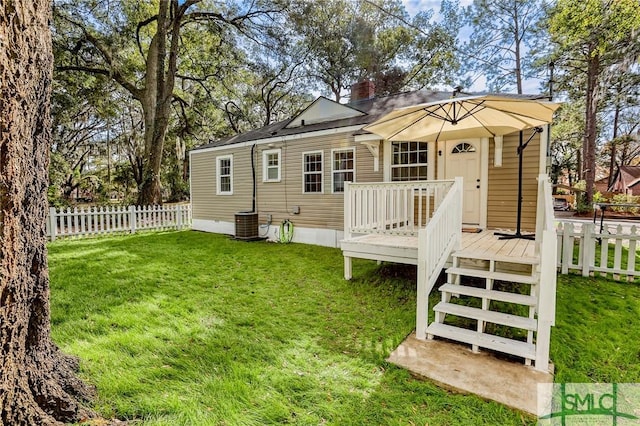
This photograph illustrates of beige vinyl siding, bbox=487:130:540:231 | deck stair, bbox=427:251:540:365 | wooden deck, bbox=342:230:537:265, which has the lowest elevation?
deck stair, bbox=427:251:540:365

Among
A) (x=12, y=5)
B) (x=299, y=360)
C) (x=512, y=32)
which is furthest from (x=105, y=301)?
(x=512, y=32)

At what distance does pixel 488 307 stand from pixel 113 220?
10962 mm

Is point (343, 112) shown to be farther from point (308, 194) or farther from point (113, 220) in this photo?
point (113, 220)

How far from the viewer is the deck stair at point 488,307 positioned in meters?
3.26

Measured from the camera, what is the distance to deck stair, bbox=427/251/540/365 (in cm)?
326

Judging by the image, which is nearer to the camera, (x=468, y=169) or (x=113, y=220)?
(x=468, y=169)

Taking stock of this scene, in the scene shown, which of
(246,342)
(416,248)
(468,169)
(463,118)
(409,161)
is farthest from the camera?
(409,161)

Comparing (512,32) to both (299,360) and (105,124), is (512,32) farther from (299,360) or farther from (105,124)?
(105,124)

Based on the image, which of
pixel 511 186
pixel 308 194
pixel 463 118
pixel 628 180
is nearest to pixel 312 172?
pixel 308 194

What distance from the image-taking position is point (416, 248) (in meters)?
4.72

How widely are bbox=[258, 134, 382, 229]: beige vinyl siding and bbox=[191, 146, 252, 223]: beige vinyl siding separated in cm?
71

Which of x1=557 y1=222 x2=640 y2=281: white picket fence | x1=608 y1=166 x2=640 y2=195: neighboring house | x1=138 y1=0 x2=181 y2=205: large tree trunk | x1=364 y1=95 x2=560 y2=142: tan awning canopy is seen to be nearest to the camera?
x1=364 y1=95 x2=560 y2=142: tan awning canopy

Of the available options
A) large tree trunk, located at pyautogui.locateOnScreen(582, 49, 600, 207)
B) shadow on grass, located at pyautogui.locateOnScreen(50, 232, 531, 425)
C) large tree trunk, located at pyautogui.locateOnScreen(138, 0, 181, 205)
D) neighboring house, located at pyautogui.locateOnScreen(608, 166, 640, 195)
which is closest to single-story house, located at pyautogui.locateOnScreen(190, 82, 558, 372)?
shadow on grass, located at pyautogui.locateOnScreen(50, 232, 531, 425)

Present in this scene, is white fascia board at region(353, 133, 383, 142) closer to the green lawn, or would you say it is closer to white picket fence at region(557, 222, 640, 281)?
the green lawn
